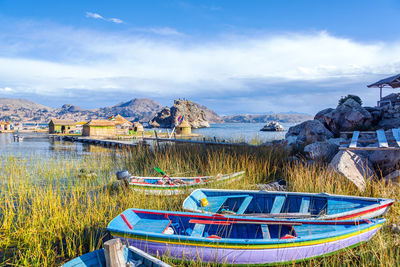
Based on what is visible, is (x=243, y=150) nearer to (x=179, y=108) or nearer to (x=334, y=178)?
(x=334, y=178)

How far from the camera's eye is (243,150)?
9.52 metres

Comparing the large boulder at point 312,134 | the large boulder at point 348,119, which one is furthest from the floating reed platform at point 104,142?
the large boulder at point 348,119

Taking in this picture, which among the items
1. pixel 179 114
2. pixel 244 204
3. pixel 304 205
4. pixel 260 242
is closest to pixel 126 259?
pixel 260 242

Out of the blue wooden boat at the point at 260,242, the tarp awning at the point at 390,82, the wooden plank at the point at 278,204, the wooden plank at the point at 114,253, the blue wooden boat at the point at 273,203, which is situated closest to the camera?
the wooden plank at the point at 114,253

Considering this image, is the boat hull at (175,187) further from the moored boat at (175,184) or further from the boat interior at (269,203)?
the boat interior at (269,203)

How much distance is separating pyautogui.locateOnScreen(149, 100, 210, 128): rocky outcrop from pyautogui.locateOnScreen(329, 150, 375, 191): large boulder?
327 feet

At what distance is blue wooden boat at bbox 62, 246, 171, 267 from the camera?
2.62 m

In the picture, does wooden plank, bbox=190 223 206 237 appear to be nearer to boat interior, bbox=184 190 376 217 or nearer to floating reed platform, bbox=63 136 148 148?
boat interior, bbox=184 190 376 217

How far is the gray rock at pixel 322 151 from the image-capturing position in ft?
24.7

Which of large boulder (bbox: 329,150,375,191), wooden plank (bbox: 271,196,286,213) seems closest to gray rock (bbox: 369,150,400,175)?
large boulder (bbox: 329,150,375,191)

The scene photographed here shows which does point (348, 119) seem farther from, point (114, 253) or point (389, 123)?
point (114, 253)

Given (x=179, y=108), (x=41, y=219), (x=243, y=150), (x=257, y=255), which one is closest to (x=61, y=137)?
(x=243, y=150)

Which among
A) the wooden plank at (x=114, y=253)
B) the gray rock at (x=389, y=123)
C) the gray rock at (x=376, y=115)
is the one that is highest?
the gray rock at (x=376, y=115)

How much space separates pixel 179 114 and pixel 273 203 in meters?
104
